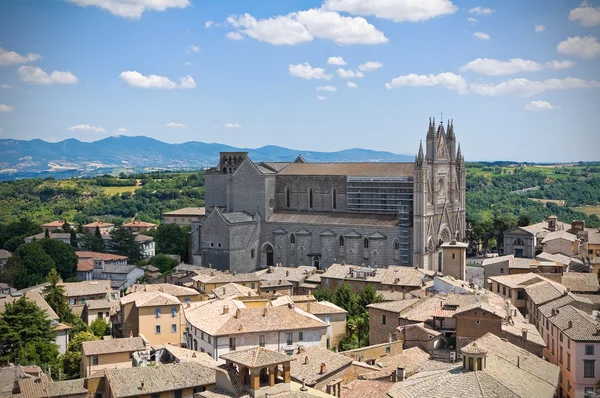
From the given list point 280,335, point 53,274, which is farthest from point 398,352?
point 53,274

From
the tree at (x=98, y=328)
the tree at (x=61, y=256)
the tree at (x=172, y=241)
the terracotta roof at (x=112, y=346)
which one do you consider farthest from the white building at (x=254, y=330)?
the tree at (x=172, y=241)

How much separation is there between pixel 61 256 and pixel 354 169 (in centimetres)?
2905

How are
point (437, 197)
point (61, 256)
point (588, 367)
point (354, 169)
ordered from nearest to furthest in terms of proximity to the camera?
1. point (588, 367)
2. point (437, 197)
3. point (354, 169)
4. point (61, 256)

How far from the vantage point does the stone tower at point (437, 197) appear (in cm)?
6450

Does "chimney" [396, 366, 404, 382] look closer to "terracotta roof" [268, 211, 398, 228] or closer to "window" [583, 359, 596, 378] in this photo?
"window" [583, 359, 596, 378]

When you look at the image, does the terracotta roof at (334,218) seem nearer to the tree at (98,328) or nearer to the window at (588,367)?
the tree at (98,328)

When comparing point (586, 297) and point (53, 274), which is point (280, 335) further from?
point (53, 274)

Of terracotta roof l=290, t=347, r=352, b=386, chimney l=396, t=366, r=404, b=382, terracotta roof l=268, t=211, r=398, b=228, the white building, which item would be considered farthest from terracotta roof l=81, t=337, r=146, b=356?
terracotta roof l=268, t=211, r=398, b=228

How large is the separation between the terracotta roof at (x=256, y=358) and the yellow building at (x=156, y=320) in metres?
18.5

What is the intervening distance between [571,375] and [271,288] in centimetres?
2637

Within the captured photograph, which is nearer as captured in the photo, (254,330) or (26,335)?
(254,330)

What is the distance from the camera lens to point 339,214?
7056cm

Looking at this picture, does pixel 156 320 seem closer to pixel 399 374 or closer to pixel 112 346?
pixel 112 346

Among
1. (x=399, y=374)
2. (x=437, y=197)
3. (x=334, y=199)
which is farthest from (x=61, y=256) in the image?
(x=399, y=374)
